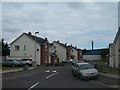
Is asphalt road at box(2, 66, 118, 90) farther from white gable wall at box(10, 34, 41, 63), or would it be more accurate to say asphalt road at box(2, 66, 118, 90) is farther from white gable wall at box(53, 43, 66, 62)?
white gable wall at box(53, 43, 66, 62)

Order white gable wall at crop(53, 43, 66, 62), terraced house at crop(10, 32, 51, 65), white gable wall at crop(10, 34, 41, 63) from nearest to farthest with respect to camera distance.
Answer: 1. terraced house at crop(10, 32, 51, 65)
2. white gable wall at crop(10, 34, 41, 63)
3. white gable wall at crop(53, 43, 66, 62)

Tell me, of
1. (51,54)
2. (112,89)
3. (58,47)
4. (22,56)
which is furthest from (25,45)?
(112,89)

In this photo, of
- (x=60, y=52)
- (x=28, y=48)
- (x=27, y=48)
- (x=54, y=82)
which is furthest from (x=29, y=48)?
(x=54, y=82)

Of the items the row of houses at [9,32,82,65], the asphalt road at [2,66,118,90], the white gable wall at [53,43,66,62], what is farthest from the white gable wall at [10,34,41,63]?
the asphalt road at [2,66,118,90]

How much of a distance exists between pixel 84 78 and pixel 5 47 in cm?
6560

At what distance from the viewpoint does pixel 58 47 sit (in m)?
103

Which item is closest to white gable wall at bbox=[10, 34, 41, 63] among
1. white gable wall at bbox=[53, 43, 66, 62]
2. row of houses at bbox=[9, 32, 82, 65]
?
row of houses at bbox=[9, 32, 82, 65]

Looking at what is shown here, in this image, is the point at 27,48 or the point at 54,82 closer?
the point at 54,82

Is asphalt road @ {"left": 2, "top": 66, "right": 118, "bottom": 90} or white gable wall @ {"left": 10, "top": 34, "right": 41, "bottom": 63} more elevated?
white gable wall @ {"left": 10, "top": 34, "right": 41, "bottom": 63}

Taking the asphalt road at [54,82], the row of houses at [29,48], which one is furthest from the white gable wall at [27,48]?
the asphalt road at [54,82]

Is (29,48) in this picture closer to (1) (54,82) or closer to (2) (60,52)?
(2) (60,52)

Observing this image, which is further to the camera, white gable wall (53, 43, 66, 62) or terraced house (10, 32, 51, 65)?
white gable wall (53, 43, 66, 62)

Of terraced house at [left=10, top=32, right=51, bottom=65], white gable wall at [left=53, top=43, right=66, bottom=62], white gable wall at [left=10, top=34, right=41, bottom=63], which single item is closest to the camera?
A: terraced house at [left=10, top=32, right=51, bottom=65]

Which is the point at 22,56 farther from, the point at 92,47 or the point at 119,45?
the point at 92,47
